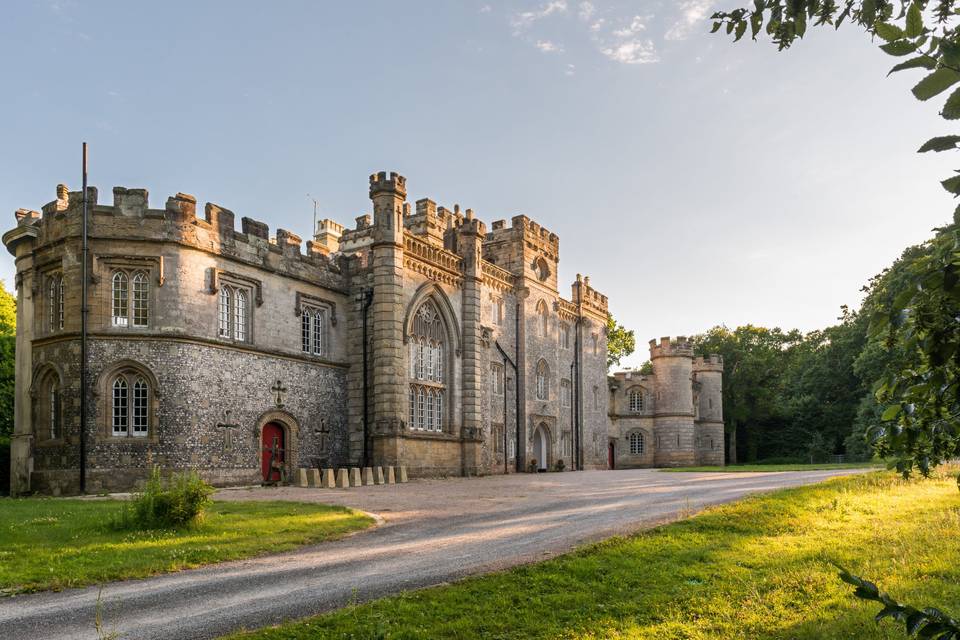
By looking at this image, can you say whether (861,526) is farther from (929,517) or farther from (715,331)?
(715,331)

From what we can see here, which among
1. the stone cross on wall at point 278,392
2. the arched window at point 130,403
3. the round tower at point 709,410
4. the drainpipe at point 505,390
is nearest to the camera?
the arched window at point 130,403

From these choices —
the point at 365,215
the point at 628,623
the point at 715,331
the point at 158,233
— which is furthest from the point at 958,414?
the point at 715,331

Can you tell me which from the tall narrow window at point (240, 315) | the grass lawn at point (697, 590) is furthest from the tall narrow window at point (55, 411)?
the grass lawn at point (697, 590)

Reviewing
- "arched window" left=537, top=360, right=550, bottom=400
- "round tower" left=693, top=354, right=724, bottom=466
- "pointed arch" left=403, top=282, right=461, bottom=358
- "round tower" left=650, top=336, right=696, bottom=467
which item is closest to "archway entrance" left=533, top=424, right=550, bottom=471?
"arched window" left=537, top=360, right=550, bottom=400

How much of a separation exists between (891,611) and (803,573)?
8.04 m

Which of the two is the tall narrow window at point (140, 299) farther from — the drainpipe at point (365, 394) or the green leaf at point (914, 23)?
the green leaf at point (914, 23)

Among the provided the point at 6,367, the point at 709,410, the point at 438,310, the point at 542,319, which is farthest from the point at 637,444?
the point at 6,367

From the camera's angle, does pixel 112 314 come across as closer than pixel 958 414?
No

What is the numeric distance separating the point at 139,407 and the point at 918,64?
24.6m

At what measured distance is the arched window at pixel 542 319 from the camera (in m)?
43.0

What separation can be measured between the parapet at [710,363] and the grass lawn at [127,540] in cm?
4985

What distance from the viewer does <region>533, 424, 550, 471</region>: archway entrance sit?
4234 cm

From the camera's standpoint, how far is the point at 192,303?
24875 mm

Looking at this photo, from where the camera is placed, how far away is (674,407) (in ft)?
193
